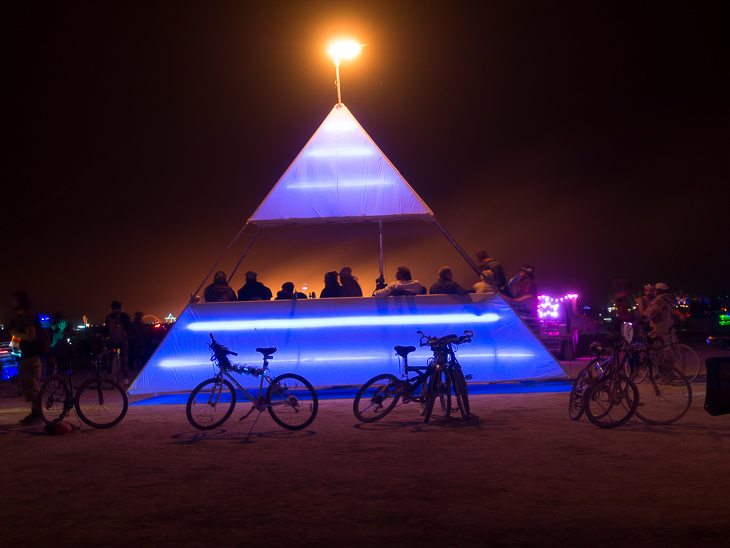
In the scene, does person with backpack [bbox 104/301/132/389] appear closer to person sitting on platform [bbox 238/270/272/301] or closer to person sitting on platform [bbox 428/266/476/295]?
person sitting on platform [bbox 238/270/272/301]

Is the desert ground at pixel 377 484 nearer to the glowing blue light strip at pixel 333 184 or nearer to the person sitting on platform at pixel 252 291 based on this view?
the person sitting on platform at pixel 252 291

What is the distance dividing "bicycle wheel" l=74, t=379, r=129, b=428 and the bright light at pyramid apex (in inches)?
294

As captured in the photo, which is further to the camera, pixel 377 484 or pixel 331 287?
pixel 331 287

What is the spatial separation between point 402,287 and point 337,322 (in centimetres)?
119

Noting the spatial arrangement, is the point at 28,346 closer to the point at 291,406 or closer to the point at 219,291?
the point at 219,291

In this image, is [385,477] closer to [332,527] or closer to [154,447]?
[332,527]

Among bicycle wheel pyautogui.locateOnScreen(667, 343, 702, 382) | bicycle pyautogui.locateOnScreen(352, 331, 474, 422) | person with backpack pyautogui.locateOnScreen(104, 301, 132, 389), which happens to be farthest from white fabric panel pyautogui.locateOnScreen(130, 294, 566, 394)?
person with backpack pyautogui.locateOnScreen(104, 301, 132, 389)

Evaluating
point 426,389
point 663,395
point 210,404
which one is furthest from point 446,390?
point 210,404

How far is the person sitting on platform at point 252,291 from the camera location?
40.5 ft

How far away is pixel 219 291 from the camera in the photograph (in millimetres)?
11984

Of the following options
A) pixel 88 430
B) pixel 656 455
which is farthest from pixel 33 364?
pixel 656 455

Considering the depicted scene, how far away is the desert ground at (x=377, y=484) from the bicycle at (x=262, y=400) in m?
0.21

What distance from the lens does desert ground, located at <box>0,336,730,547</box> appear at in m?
4.27

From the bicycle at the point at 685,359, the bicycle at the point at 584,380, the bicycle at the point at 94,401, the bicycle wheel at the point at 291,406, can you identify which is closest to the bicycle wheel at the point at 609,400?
the bicycle at the point at 584,380
